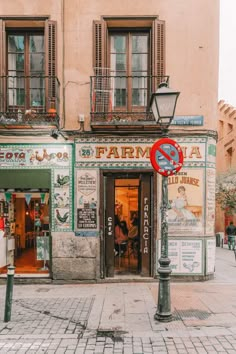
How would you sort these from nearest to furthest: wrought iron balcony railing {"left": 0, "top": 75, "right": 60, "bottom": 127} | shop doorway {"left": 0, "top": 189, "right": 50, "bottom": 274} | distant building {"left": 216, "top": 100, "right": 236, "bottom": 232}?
wrought iron balcony railing {"left": 0, "top": 75, "right": 60, "bottom": 127} → shop doorway {"left": 0, "top": 189, "right": 50, "bottom": 274} → distant building {"left": 216, "top": 100, "right": 236, "bottom": 232}

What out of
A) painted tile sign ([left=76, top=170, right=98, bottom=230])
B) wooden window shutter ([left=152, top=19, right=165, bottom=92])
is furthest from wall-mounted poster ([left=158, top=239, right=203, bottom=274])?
wooden window shutter ([left=152, top=19, right=165, bottom=92])

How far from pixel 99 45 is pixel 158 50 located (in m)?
1.70

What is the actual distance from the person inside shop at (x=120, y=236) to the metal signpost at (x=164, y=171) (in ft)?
12.6

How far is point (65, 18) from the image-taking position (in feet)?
31.8

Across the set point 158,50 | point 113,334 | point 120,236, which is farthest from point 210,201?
point 113,334

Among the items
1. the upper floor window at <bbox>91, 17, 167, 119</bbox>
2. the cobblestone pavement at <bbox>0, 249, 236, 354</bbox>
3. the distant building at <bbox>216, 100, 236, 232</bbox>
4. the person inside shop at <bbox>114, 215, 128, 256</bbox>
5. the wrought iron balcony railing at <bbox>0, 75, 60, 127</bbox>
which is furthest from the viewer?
the distant building at <bbox>216, 100, 236, 232</bbox>

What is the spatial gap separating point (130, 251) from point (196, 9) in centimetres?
744

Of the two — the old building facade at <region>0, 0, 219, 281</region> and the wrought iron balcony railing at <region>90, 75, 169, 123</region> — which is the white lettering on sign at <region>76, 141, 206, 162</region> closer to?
the old building facade at <region>0, 0, 219, 281</region>

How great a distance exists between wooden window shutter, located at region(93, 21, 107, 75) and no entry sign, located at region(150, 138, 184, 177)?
13.3 feet

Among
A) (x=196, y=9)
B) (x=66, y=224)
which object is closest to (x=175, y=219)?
(x=66, y=224)

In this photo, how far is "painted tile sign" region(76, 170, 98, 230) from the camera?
9.65m

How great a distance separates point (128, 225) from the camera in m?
10.5

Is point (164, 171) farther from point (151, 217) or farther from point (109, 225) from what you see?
point (109, 225)

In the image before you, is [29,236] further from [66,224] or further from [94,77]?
[94,77]
